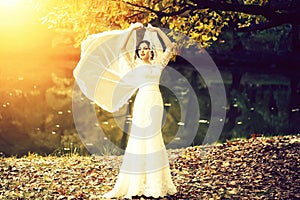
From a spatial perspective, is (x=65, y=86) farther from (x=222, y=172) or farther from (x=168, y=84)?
(x=222, y=172)

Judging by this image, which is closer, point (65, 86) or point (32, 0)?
point (32, 0)

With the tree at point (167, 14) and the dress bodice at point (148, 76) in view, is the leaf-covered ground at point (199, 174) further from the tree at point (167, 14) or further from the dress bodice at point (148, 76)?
the tree at point (167, 14)

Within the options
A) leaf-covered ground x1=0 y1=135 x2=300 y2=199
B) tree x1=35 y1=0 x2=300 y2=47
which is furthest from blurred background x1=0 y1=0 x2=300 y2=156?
leaf-covered ground x1=0 y1=135 x2=300 y2=199

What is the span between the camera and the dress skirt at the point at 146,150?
9.92 metres

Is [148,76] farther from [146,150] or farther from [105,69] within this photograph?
[146,150]

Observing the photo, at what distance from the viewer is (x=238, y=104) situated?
32.0 meters

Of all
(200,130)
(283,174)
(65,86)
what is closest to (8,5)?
(65,86)

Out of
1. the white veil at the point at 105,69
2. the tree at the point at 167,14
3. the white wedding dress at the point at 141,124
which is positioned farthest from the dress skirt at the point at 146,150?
the tree at the point at 167,14

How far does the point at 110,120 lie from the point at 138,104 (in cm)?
1655

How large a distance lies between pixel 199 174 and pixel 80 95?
22083mm

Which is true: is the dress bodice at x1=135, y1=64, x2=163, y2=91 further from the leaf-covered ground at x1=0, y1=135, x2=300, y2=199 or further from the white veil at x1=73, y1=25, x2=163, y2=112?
the leaf-covered ground at x1=0, y1=135, x2=300, y2=199

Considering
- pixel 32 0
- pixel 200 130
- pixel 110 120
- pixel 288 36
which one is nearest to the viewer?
pixel 32 0

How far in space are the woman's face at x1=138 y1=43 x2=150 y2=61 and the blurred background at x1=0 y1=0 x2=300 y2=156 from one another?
9.01 ft

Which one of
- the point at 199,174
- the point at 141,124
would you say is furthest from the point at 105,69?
the point at 199,174
